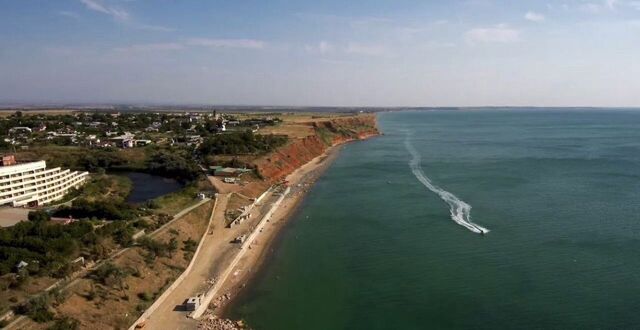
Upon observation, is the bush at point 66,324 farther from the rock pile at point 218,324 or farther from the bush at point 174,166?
the bush at point 174,166

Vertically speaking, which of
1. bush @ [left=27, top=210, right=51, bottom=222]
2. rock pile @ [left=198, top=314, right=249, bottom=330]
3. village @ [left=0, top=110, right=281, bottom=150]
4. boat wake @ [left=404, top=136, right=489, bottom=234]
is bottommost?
rock pile @ [left=198, top=314, right=249, bottom=330]

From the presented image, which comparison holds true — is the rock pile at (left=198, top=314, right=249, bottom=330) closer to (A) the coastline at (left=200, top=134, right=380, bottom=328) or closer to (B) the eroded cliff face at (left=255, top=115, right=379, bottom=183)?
(A) the coastline at (left=200, top=134, right=380, bottom=328)

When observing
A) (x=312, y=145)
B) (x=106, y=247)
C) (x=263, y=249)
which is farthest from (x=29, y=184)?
(x=312, y=145)

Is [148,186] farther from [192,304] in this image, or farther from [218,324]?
[218,324]

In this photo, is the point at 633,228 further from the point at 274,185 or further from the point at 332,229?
the point at 274,185

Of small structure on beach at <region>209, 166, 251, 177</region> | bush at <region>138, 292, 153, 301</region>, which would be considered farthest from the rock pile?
small structure on beach at <region>209, 166, 251, 177</region>
